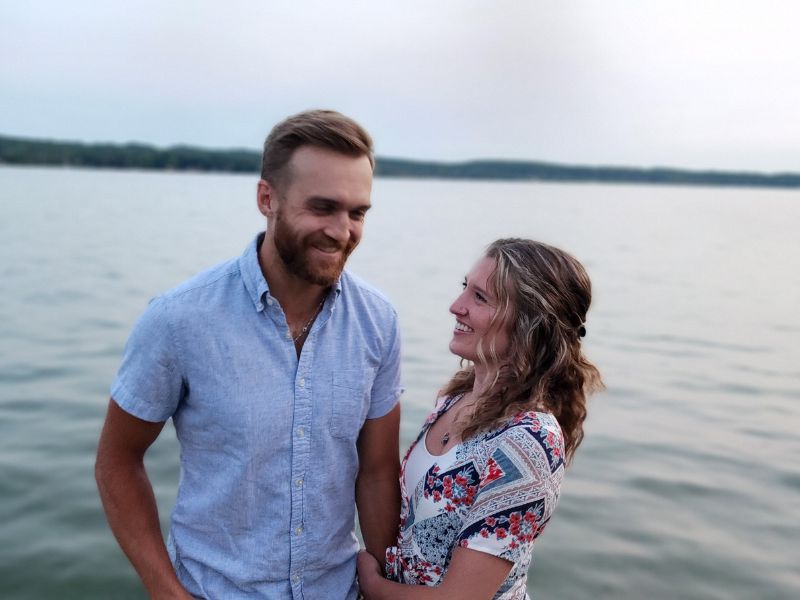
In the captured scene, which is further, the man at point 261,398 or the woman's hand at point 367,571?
the woman's hand at point 367,571

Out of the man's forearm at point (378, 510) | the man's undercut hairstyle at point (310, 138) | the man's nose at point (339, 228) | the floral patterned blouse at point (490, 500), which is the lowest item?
the man's forearm at point (378, 510)

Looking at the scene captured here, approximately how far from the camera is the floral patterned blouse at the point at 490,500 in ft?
7.82

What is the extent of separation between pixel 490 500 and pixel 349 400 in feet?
1.85

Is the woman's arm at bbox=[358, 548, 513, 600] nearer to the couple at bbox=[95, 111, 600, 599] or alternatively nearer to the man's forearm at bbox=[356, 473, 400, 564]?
the couple at bbox=[95, 111, 600, 599]

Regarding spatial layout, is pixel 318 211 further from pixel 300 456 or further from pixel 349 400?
pixel 300 456

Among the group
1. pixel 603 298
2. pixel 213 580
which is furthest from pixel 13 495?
pixel 603 298

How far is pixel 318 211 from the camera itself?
2527 mm

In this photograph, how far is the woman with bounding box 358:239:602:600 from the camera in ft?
7.87

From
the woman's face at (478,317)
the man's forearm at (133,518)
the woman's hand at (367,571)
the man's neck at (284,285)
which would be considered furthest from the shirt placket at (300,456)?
the woman's face at (478,317)

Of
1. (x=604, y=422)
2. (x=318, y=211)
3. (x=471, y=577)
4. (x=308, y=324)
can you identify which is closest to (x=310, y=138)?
(x=318, y=211)

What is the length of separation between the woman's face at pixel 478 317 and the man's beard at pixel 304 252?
40cm

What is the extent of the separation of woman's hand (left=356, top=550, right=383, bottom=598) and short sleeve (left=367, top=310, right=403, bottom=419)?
0.48 m

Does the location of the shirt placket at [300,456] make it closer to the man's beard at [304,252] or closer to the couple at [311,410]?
the couple at [311,410]

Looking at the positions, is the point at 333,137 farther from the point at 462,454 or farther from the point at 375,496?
the point at 375,496
